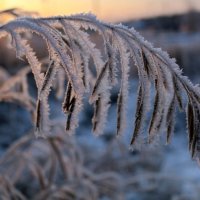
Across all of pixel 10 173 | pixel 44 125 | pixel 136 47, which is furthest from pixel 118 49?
pixel 10 173

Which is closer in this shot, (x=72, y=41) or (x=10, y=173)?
(x=72, y=41)

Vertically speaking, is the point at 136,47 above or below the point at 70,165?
below

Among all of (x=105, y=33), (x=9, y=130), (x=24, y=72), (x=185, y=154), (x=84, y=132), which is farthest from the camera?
(x=84, y=132)

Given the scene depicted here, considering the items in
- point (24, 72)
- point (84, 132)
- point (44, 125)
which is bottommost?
point (44, 125)

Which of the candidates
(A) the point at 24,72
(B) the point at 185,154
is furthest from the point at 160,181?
(A) the point at 24,72

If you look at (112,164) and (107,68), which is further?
(112,164)

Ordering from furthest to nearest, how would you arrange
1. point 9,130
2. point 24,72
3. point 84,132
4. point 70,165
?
1. point 84,132
2. point 9,130
3. point 70,165
4. point 24,72

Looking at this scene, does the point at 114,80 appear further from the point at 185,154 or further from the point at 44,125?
the point at 185,154

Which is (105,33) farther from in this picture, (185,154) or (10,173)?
(185,154)
